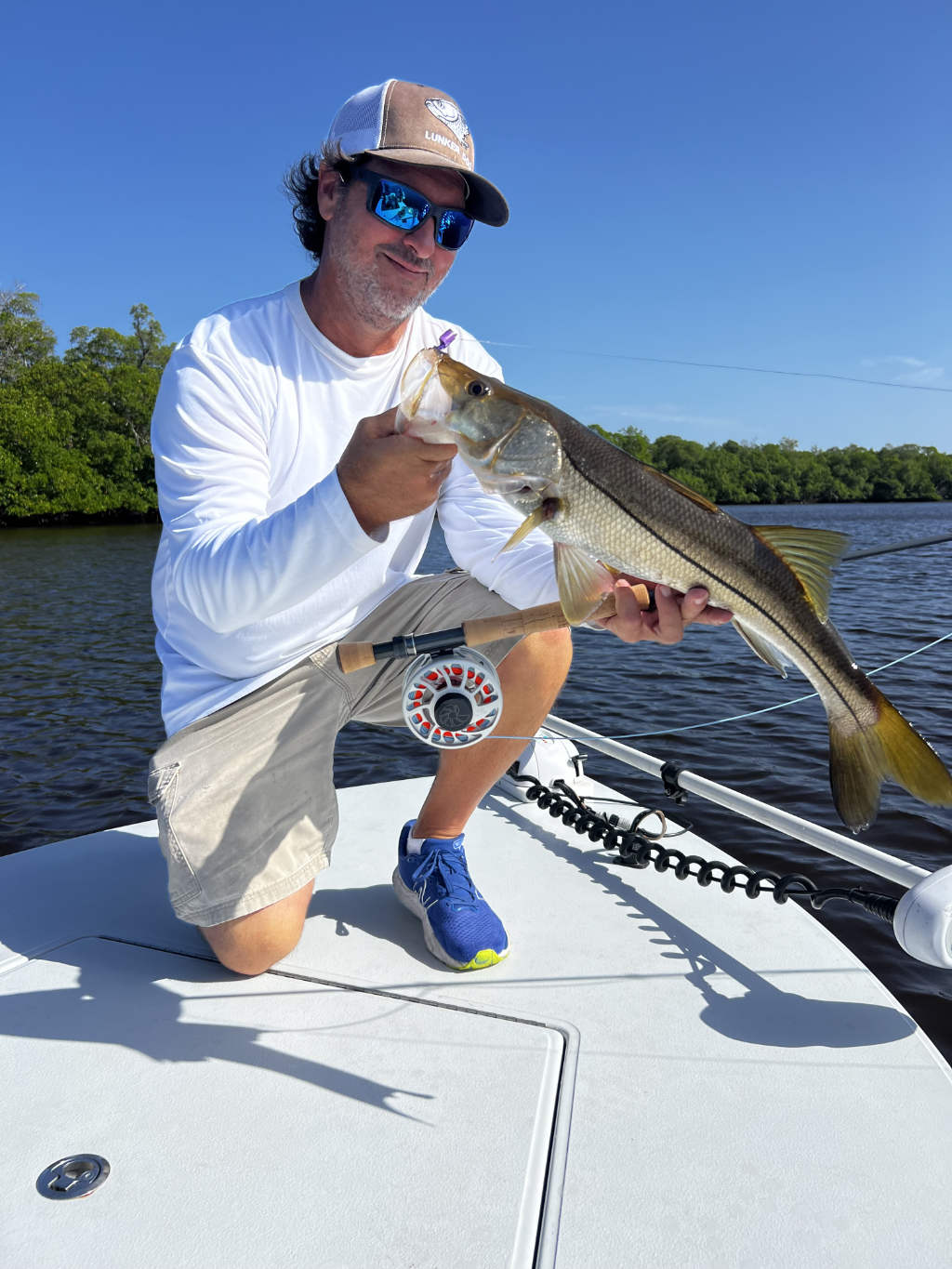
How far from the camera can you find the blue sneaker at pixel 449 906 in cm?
276

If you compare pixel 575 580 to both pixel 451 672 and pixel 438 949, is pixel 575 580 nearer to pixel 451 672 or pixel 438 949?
pixel 451 672

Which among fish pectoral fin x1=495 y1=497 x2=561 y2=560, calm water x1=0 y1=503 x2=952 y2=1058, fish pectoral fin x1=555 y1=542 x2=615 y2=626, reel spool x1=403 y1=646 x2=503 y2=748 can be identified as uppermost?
fish pectoral fin x1=495 y1=497 x2=561 y2=560

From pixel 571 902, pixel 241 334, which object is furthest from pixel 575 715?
pixel 241 334

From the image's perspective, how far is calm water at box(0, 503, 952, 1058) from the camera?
6172mm

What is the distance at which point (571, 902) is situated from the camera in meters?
3.22

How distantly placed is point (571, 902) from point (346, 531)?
1.84 m

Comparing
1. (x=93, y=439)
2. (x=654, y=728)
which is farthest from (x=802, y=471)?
(x=654, y=728)

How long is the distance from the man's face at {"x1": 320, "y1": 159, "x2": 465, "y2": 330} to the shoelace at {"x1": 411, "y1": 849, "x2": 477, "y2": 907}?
193 cm

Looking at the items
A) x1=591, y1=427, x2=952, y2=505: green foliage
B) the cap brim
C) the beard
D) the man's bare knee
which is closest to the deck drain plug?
the man's bare knee

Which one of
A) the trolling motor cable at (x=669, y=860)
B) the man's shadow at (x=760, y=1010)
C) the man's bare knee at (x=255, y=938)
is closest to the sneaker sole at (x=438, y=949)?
the man's bare knee at (x=255, y=938)

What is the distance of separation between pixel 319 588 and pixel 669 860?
6.25 ft

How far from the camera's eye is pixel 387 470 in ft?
6.33

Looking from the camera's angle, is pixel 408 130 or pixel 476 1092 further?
pixel 408 130

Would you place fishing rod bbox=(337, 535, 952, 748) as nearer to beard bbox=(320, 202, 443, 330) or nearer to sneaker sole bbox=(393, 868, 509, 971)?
sneaker sole bbox=(393, 868, 509, 971)
